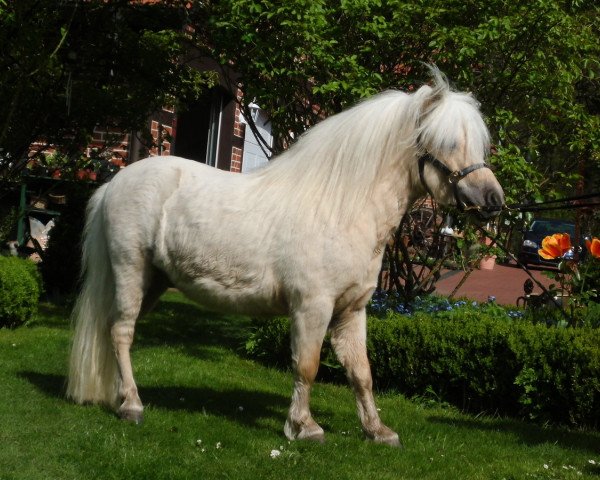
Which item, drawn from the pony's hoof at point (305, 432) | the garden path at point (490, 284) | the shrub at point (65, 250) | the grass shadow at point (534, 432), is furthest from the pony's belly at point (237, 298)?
the garden path at point (490, 284)

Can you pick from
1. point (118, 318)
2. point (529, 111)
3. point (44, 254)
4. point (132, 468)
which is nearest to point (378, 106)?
point (118, 318)

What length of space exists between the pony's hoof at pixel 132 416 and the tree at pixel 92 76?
491 cm

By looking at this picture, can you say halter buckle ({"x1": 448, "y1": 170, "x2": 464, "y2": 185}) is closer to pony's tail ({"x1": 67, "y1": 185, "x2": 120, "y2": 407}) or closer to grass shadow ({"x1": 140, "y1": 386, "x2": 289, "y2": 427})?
grass shadow ({"x1": 140, "y1": 386, "x2": 289, "y2": 427})

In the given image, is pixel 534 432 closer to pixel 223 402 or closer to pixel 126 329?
pixel 223 402

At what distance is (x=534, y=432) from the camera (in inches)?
269

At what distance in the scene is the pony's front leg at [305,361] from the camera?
5613 millimetres

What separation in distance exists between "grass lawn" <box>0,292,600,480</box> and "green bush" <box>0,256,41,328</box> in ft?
3.12

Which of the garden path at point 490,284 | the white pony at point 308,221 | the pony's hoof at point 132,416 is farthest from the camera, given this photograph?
the garden path at point 490,284

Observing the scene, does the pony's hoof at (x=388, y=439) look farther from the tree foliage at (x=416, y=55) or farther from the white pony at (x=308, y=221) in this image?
the tree foliage at (x=416, y=55)

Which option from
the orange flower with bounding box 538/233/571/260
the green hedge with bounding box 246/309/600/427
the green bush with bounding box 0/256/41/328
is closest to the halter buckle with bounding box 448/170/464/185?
the green hedge with bounding box 246/309/600/427

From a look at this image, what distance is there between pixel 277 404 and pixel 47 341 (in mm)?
2981

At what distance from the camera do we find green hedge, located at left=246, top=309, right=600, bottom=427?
7.07 meters

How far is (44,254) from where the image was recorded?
12328 mm

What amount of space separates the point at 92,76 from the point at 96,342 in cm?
557
